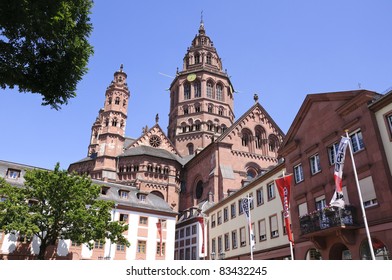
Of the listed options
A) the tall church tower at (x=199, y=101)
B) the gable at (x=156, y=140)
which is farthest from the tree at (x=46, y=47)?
the tall church tower at (x=199, y=101)

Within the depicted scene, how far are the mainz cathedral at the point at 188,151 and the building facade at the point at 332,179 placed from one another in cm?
2123

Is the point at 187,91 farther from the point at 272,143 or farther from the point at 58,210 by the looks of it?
the point at 58,210

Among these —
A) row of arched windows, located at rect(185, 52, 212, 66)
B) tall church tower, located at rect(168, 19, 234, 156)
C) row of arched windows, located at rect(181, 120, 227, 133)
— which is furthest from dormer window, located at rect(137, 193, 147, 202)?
row of arched windows, located at rect(185, 52, 212, 66)

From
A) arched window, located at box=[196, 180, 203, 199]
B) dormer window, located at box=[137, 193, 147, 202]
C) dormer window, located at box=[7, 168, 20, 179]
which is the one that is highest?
arched window, located at box=[196, 180, 203, 199]

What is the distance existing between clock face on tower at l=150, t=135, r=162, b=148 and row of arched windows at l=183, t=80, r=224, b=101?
14814 millimetres

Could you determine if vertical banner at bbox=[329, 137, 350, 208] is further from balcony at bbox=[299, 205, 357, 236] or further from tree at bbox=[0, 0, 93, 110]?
tree at bbox=[0, 0, 93, 110]

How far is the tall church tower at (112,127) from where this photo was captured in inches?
2162

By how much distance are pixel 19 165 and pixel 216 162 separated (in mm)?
27111

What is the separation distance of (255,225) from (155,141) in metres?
39.1

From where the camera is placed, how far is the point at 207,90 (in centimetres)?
7425

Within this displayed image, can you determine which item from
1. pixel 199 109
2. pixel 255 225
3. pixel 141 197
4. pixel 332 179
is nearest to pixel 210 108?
pixel 199 109

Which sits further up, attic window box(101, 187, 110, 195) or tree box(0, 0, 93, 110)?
attic window box(101, 187, 110, 195)

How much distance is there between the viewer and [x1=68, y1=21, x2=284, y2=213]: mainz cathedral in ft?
168

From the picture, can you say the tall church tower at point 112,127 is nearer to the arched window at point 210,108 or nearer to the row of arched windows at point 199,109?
the row of arched windows at point 199,109
